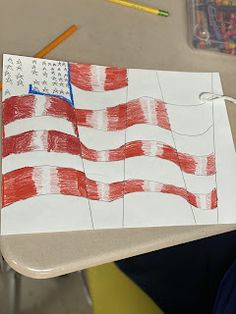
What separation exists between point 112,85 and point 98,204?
217 millimetres

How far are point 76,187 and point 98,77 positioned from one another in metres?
0.21

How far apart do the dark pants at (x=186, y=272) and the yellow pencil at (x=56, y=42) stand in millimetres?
408

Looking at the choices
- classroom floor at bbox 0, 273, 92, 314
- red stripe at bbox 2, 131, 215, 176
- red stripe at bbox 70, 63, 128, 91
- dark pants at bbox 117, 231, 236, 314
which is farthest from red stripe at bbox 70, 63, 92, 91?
classroom floor at bbox 0, 273, 92, 314

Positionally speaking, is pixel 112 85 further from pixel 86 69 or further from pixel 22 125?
pixel 22 125

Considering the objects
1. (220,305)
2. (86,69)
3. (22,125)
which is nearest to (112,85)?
(86,69)

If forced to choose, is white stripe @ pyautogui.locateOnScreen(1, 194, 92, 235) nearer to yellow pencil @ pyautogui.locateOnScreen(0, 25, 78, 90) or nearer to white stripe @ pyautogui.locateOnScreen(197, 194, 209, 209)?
white stripe @ pyautogui.locateOnScreen(197, 194, 209, 209)

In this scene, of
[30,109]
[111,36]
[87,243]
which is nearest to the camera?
[87,243]

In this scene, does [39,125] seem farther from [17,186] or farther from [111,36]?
[111,36]

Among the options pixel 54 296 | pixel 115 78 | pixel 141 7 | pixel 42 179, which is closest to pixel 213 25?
pixel 141 7

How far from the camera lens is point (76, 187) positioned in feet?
2.33

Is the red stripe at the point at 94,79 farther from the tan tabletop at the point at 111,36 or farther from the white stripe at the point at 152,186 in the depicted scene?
the white stripe at the point at 152,186

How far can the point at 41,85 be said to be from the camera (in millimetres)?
813

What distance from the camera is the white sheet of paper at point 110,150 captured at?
0.70m

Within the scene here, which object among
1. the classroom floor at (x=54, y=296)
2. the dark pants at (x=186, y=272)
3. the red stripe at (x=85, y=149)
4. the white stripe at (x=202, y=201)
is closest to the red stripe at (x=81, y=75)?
the red stripe at (x=85, y=149)
